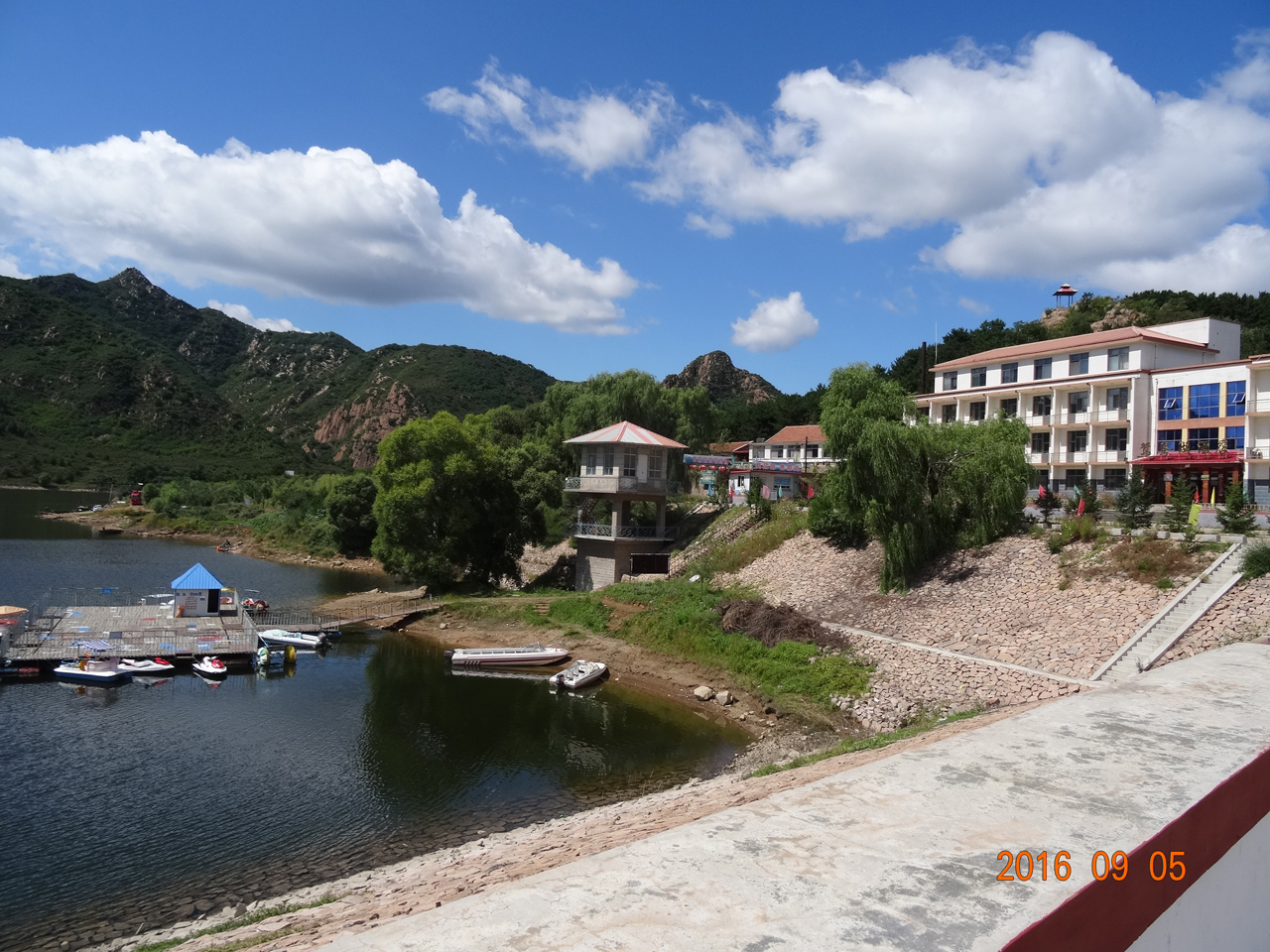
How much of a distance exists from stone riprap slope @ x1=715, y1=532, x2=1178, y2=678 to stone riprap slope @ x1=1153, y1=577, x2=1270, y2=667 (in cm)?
156

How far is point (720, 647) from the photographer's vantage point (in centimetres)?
3150

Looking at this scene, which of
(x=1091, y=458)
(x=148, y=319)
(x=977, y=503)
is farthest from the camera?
(x=148, y=319)

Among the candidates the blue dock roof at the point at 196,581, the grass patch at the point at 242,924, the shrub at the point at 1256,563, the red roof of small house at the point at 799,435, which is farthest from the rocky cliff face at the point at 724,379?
the grass patch at the point at 242,924

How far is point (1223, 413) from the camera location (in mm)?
38000

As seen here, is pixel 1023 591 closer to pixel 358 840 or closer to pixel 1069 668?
pixel 1069 668

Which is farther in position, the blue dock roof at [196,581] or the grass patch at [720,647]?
the blue dock roof at [196,581]

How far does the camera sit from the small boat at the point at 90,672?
29.5 metres

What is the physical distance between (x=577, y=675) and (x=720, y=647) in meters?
5.81

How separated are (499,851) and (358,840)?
158 inches

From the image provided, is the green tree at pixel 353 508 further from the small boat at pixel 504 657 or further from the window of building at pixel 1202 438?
the window of building at pixel 1202 438

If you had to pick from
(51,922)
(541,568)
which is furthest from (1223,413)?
(51,922)

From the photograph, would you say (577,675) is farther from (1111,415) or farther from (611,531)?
(1111,415)

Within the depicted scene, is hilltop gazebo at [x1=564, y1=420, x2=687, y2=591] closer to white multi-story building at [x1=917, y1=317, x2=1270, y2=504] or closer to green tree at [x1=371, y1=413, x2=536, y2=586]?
green tree at [x1=371, y1=413, x2=536, y2=586]
